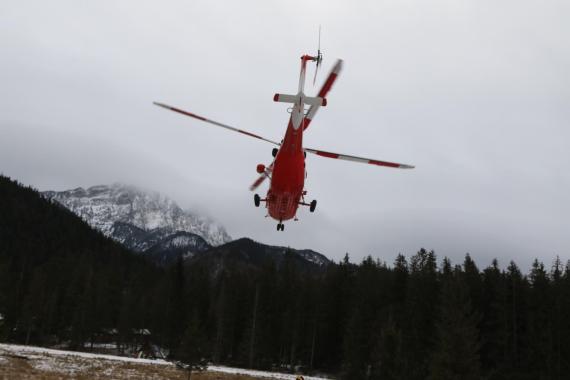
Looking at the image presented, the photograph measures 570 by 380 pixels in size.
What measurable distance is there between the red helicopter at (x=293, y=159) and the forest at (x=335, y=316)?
14737 mm

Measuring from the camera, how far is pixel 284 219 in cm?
2220

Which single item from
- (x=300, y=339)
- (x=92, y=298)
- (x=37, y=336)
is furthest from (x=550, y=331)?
(x=37, y=336)

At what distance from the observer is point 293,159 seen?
18375 millimetres

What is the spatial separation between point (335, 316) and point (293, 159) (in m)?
50.6

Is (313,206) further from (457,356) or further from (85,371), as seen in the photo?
(85,371)

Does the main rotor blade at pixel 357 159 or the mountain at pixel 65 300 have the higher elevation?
the main rotor blade at pixel 357 159

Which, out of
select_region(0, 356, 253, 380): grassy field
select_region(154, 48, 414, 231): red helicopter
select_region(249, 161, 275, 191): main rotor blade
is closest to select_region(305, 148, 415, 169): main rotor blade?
select_region(154, 48, 414, 231): red helicopter

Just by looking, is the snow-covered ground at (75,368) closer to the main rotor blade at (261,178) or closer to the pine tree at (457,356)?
the pine tree at (457,356)

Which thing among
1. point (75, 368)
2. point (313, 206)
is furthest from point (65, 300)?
point (313, 206)

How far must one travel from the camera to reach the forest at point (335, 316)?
3600 centimetres

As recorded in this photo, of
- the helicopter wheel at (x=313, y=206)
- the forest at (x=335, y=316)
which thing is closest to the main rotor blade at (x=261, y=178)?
the helicopter wheel at (x=313, y=206)

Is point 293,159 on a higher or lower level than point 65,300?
higher

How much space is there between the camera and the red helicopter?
1545 centimetres

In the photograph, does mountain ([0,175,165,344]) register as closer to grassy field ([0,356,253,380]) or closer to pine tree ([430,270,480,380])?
grassy field ([0,356,253,380])
